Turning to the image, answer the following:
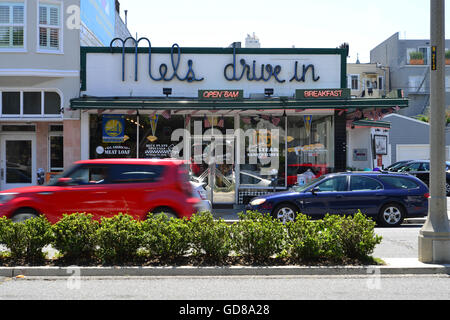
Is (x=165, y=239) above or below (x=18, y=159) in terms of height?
below

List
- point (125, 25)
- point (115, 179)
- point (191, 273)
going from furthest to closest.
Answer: point (125, 25), point (115, 179), point (191, 273)

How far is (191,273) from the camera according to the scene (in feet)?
24.5

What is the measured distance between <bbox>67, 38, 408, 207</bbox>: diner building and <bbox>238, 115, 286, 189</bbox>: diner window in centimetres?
4

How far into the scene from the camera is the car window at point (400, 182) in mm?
13131

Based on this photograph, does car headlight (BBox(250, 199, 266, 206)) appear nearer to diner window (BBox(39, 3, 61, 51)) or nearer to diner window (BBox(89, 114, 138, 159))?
diner window (BBox(89, 114, 138, 159))

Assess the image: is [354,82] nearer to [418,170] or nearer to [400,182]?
[418,170]

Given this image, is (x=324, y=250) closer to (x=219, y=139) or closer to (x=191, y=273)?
(x=191, y=273)

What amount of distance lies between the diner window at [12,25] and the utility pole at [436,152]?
1346cm

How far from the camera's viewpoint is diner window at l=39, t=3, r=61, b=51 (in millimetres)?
16359

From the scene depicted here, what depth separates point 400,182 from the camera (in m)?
13.2

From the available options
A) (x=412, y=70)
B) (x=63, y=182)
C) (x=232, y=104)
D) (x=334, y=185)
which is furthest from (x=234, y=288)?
(x=412, y=70)

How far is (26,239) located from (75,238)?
0.83 meters
